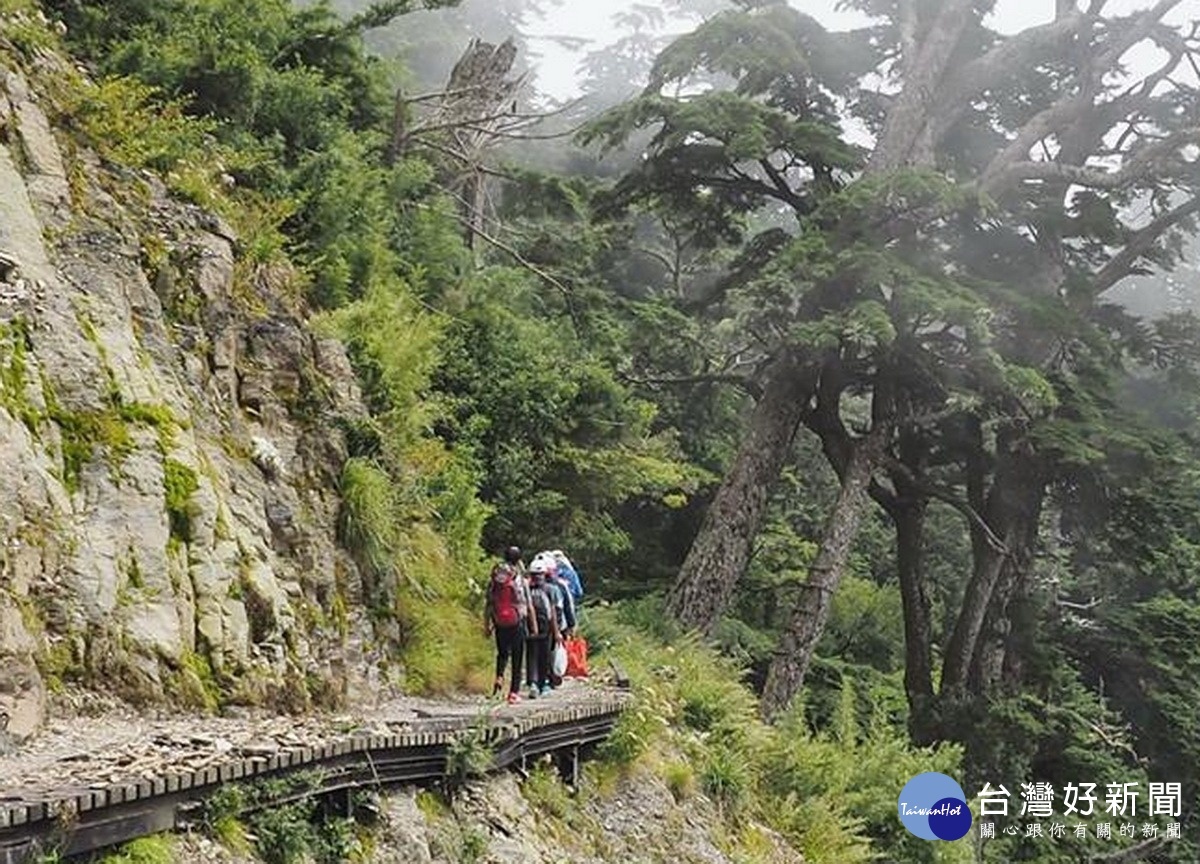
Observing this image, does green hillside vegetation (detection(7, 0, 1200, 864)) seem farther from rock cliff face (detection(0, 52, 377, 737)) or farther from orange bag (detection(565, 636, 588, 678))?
orange bag (detection(565, 636, 588, 678))

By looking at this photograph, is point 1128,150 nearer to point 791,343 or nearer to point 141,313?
point 791,343

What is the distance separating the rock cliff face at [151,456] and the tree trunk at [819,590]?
793cm

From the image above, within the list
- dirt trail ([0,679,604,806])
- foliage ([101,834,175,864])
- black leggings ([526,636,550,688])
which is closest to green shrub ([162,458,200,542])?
dirt trail ([0,679,604,806])

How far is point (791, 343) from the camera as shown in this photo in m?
15.2

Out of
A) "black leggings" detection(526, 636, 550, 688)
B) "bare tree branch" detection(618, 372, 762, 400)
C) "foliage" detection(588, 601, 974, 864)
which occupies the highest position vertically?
"bare tree branch" detection(618, 372, 762, 400)

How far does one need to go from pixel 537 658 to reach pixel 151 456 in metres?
4.05

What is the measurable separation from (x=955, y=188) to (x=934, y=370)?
257 cm

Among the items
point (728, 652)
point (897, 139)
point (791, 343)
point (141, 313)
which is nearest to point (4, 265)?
point (141, 313)

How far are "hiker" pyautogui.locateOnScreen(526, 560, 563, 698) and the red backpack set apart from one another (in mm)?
334

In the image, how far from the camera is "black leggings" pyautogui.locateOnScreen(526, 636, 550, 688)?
10.2 meters

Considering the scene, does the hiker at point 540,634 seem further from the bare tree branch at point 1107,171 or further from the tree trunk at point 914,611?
the bare tree branch at point 1107,171

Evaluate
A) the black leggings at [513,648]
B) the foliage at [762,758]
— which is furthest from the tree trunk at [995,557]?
the black leggings at [513,648]

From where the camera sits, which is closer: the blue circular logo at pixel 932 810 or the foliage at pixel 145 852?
the foliage at pixel 145 852

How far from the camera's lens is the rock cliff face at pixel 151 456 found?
6.51 m
